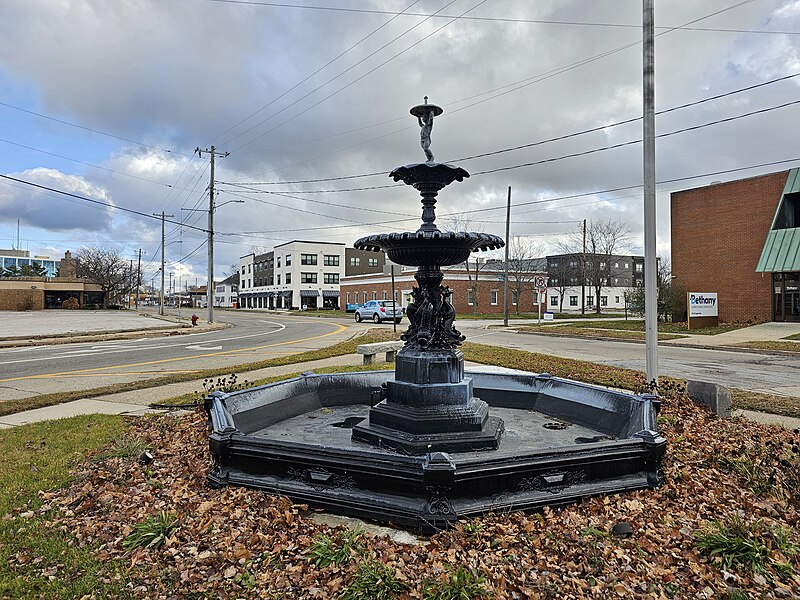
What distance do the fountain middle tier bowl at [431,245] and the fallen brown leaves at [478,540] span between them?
2702 millimetres

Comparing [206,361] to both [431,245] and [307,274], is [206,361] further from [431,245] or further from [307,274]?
[307,274]

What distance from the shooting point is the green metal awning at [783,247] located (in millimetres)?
27734

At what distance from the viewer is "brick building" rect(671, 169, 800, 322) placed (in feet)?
95.1

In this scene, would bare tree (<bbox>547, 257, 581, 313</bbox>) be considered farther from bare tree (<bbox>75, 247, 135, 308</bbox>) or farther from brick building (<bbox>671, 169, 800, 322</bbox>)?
bare tree (<bbox>75, 247, 135, 308</bbox>)

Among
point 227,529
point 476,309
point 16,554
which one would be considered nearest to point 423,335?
point 227,529

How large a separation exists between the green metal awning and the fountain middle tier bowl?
29.9 metres

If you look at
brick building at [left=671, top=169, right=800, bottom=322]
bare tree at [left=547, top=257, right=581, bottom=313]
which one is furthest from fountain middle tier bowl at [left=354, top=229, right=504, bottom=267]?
bare tree at [left=547, top=257, right=581, bottom=313]

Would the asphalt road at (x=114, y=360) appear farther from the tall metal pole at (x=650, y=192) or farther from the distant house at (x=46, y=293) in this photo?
the distant house at (x=46, y=293)

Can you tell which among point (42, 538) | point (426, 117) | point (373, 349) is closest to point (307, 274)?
point (373, 349)

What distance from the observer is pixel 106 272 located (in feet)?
248

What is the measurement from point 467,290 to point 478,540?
50459 millimetres

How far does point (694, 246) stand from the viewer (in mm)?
33344

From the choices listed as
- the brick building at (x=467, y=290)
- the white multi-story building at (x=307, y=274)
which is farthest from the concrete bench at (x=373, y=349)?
the white multi-story building at (x=307, y=274)

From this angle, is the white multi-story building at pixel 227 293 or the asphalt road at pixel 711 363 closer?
the asphalt road at pixel 711 363
